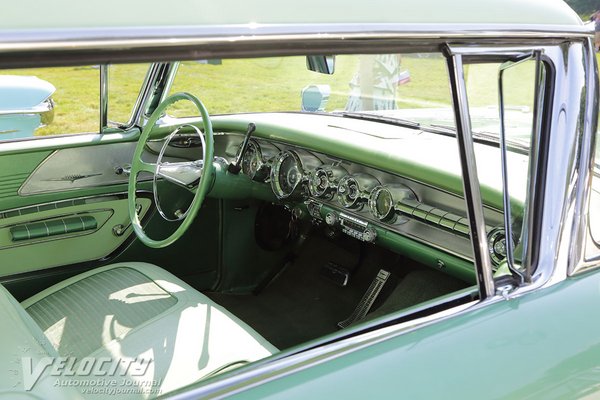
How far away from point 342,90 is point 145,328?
61.1 inches

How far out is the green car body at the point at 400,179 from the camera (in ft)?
3.49

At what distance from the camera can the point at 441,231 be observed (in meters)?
2.30

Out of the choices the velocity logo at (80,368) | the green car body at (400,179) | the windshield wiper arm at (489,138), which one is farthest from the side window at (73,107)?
the velocity logo at (80,368)

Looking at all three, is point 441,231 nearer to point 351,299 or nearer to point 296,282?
point 351,299

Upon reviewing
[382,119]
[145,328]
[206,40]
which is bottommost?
[145,328]

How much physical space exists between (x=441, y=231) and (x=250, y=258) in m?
1.41

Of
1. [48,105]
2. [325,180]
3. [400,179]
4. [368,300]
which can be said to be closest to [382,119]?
[325,180]

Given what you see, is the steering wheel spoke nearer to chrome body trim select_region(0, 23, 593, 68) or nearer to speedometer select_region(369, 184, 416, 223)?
speedometer select_region(369, 184, 416, 223)

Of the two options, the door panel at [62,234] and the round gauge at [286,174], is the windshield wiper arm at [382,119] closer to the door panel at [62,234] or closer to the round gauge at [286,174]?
the round gauge at [286,174]

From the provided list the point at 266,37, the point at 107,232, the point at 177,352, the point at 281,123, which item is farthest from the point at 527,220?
the point at 107,232

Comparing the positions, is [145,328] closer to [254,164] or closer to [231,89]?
[254,164]

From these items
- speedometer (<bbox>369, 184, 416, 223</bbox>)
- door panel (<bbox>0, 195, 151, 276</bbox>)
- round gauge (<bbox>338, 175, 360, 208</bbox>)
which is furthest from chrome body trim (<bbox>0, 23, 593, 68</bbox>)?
door panel (<bbox>0, 195, 151, 276</bbox>)

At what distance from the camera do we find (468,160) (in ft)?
4.31

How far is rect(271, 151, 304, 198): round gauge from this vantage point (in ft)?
9.46
